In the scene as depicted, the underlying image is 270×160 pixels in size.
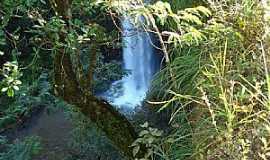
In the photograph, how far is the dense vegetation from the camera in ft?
6.48

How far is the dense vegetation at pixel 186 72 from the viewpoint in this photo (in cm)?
197

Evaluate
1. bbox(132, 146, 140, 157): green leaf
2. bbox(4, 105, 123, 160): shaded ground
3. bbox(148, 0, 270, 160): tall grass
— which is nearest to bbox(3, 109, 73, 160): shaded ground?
bbox(4, 105, 123, 160): shaded ground

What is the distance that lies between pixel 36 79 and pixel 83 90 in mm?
460

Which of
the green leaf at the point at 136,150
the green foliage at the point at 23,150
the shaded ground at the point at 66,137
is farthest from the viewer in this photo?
the shaded ground at the point at 66,137

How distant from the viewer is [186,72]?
2377 millimetres

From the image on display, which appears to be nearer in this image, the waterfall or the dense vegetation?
the dense vegetation

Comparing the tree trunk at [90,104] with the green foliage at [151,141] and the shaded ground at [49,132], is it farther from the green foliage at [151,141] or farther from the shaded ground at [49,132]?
the shaded ground at [49,132]

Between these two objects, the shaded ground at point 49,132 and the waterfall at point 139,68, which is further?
the waterfall at point 139,68

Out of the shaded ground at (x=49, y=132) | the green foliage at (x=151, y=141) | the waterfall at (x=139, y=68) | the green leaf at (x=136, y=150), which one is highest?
the green foliage at (x=151, y=141)

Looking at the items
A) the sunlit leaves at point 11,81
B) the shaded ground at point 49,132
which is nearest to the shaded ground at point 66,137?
the shaded ground at point 49,132

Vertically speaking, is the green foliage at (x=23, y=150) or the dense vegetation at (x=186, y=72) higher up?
the dense vegetation at (x=186, y=72)

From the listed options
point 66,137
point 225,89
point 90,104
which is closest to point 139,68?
point 66,137

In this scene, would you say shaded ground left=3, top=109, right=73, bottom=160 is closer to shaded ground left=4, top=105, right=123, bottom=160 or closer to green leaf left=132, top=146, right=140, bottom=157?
shaded ground left=4, top=105, right=123, bottom=160

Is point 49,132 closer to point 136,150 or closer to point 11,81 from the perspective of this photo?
point 136,150
